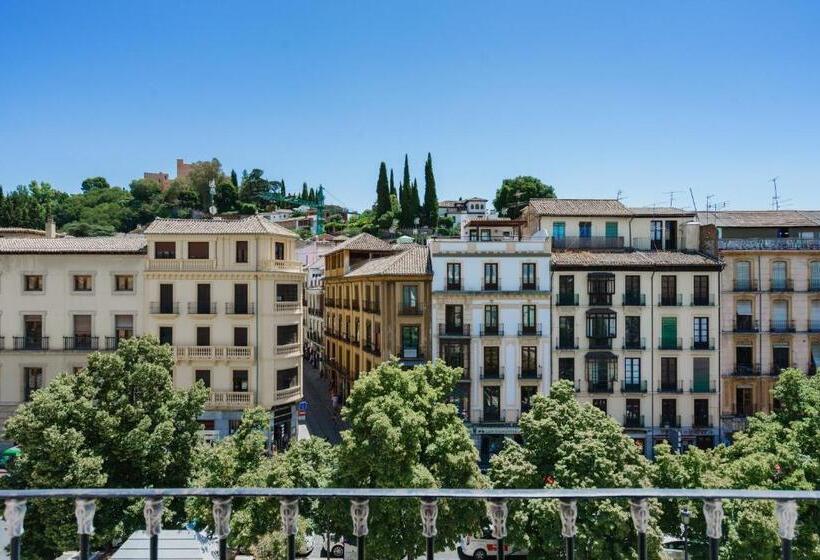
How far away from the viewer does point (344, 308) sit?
141 feet

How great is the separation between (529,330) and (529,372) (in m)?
2.20

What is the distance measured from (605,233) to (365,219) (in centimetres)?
6852

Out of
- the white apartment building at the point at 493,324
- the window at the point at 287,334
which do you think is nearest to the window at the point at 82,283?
the window at the point at 287,334

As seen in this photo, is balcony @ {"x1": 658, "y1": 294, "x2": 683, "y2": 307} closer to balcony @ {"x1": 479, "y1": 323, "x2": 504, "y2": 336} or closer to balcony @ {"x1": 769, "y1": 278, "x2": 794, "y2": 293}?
balcony @ {"x1": 769, "y1": 278, "x2": 794, "y2": 293}

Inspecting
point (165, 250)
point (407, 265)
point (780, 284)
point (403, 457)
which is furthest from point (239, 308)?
point (780, 284)

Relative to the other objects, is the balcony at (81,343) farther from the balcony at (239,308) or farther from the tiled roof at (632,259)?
the tiled roof at (632,259)

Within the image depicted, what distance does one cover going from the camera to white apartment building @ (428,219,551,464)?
104 ft

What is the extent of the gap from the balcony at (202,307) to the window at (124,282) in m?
3.07

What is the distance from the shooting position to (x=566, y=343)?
32.1 metres

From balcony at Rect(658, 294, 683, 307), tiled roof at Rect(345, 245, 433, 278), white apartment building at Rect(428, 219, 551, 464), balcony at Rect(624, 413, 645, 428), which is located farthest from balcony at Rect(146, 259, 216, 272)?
balcony at Rect(658, 294, 683, 307)

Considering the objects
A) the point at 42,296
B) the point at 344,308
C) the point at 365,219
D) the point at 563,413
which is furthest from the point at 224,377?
the point at 365,219

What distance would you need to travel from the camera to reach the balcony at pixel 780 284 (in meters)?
32.4

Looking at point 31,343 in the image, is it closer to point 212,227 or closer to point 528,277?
point 212,227

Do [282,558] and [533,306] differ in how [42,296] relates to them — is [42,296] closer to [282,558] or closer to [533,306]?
[282,558]
